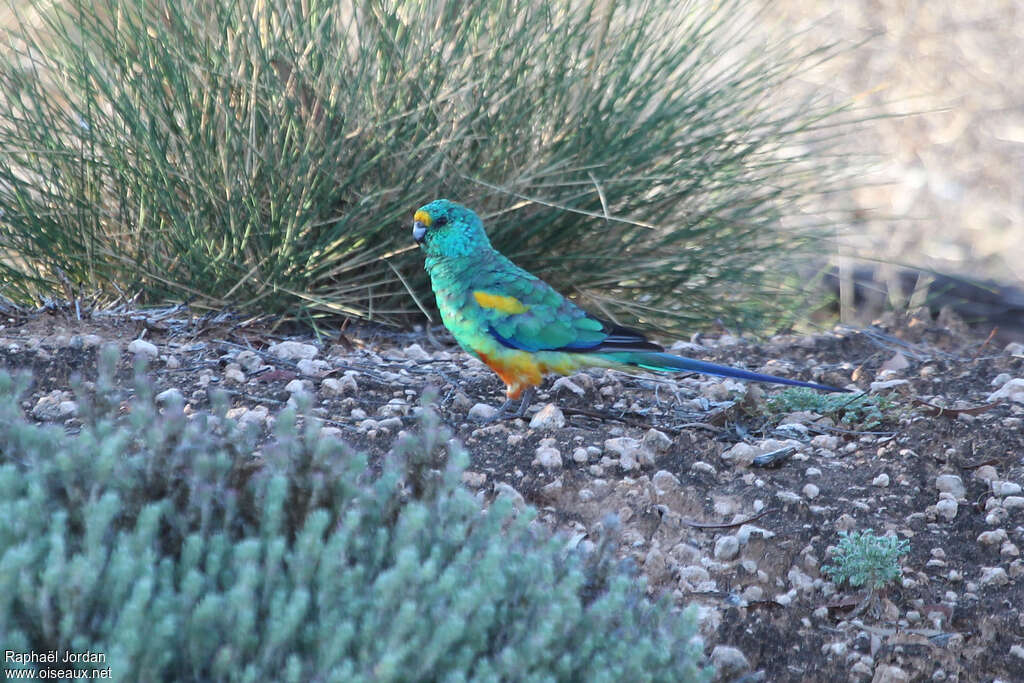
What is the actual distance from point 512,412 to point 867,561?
1146mm

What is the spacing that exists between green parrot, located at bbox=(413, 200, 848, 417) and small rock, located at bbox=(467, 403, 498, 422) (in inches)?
1.4

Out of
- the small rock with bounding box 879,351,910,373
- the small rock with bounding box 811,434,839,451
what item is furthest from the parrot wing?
the small rock with bounding box 879,351,910,373

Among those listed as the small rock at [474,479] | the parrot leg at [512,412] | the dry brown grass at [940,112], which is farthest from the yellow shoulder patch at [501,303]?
the dry brown grass at [940,112]

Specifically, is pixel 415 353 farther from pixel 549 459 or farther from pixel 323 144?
pixel 549 459

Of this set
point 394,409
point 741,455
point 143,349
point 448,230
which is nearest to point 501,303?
point 448,230

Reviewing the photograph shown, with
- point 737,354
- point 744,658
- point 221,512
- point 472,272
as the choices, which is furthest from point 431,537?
point 737,354

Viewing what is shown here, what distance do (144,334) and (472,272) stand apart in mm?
1145

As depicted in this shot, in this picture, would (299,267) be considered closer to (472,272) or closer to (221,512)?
(472,272)

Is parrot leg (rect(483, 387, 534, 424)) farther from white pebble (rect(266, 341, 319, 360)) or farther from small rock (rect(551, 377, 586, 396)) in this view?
white pebble (rect(266, 341, 319, 360))

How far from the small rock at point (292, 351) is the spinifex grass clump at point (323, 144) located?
0.56 ft

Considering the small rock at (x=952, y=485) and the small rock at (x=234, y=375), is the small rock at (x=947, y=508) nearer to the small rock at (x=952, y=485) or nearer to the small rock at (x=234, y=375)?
the small rock at (x=952, y=485)

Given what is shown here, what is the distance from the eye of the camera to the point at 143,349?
121 inches

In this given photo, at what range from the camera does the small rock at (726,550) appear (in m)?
2.27

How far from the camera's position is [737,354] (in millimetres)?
3760
